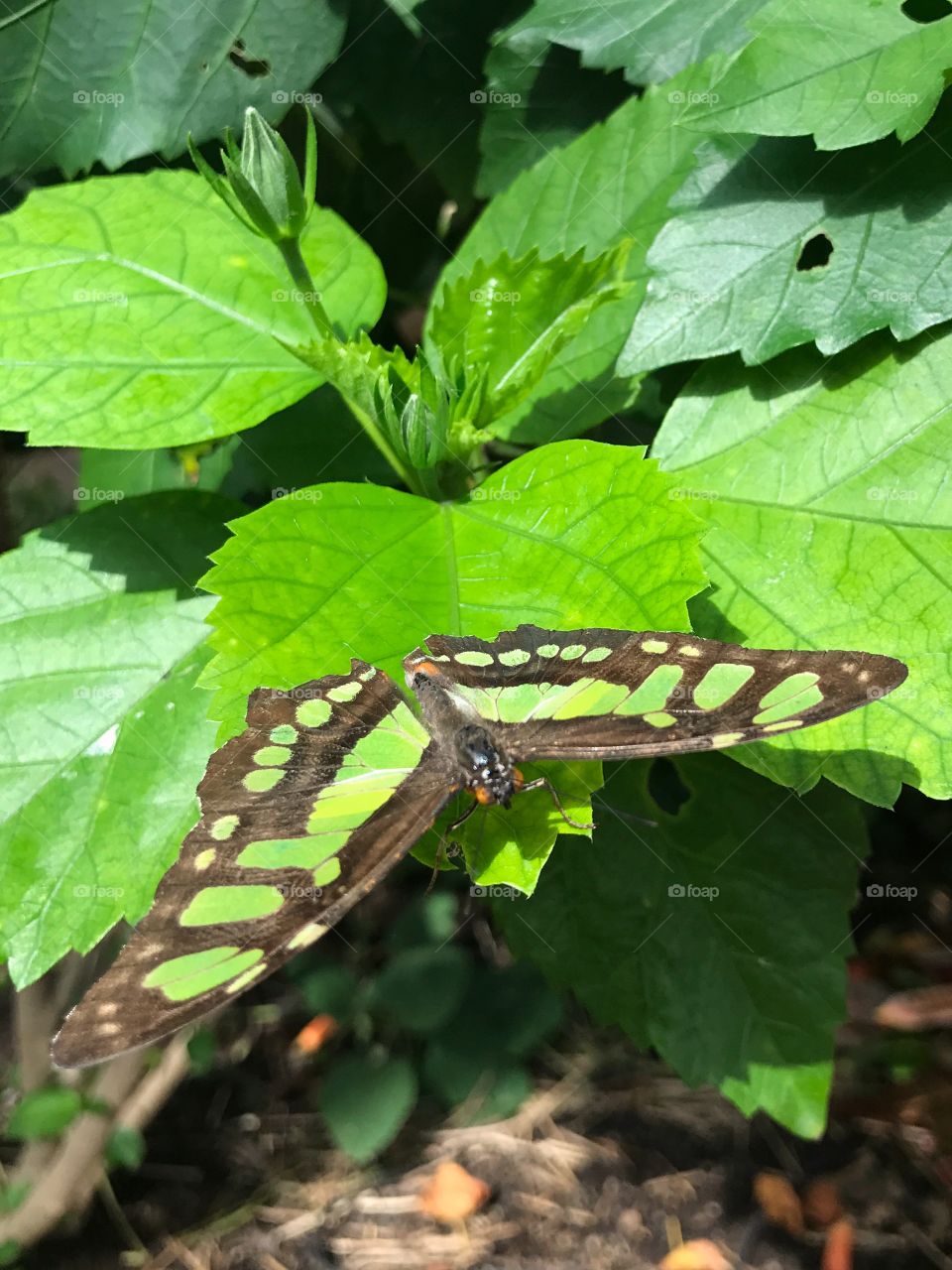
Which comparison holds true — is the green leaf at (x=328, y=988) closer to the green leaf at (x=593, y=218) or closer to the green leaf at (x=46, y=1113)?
the green leaf at (x=46, y=1113)

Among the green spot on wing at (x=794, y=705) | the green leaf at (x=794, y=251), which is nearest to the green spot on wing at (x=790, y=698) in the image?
the green spot on wing at (x=794, y=705)

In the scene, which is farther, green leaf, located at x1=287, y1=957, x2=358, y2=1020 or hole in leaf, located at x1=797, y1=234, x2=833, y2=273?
green leaf, located at x1=287, y1=957, x2=358, y2=1020

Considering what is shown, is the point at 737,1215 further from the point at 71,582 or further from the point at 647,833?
the point at 71,582

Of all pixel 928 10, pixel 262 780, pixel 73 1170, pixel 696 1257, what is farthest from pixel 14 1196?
pixel 928 10

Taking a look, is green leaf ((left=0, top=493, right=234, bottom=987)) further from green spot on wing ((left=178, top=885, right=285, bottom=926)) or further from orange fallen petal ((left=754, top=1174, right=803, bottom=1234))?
orange fallen petal ((left=754, top=1174, right=803, bottom=1234))

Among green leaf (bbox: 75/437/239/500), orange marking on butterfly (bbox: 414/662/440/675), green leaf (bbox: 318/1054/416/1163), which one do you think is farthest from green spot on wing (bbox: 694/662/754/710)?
green leaf (bbox: 318/1054/416/1163)

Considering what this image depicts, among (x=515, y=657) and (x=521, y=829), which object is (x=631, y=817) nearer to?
(x=515, y=657)
